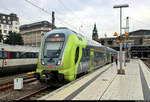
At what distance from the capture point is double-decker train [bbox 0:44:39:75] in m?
14.4

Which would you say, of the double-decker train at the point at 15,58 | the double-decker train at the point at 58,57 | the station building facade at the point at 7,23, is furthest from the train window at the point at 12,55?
the station building facade at the point at 7,23

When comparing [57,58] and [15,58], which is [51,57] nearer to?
[57,58]

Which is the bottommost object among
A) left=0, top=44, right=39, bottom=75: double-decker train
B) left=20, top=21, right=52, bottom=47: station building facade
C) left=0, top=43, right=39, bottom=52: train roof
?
left=0, top=44, right=39, bottom=75: double-decker train

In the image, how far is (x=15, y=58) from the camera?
52.4ft

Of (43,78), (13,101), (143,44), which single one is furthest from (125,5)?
(143,44)

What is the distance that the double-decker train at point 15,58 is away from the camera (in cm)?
1442

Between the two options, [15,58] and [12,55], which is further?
[15,58]

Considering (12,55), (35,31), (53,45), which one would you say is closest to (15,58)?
(12,55)

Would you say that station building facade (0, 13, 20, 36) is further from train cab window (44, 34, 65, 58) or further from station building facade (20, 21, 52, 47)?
train cab window (44, 34, 65, 58)

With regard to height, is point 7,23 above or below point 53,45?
above

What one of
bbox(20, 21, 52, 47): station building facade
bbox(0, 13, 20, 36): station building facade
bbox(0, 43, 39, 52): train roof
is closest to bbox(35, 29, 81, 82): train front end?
bbox(0, 43, 39, 52): train roof

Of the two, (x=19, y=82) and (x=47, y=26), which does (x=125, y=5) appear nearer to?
(x=19, y=82)

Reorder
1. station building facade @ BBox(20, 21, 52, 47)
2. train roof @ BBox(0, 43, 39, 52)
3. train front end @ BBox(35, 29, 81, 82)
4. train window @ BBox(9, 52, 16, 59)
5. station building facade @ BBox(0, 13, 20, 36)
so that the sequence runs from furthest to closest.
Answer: station building facade @ BBox(20, 21, 52, 47)
station building facade @ BBox(0, 13, 20, 36)
train window @ BBox(9, 52, 16, 59)
train roof @ BBox(0, 43, 39, 52)
train front end @ BBox(35, 29, 81, 82)

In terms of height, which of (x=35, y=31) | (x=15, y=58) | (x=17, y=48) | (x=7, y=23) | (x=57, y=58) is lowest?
(x=15, y=58)
